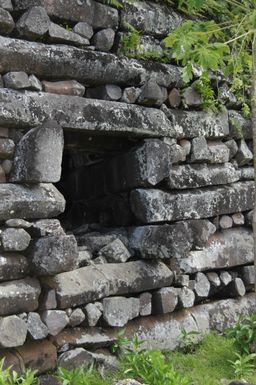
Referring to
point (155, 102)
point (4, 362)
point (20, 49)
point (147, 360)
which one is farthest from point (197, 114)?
point (4, 362)

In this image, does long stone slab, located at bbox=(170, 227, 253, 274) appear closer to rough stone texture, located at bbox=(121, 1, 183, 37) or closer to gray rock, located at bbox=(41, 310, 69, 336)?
gray rock, located at bbox=(41, 310, 69, 336)

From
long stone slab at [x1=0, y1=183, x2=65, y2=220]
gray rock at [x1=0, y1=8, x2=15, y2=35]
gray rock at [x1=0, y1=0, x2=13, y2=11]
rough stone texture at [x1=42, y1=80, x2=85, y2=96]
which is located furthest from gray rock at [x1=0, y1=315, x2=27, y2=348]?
gray rock at [x1=0, y1=0, x2=13, y2=11]

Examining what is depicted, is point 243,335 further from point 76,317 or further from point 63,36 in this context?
point 63,36

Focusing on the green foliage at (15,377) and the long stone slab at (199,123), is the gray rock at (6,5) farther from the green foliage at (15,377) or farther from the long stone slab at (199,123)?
the green foliage at (15,377)

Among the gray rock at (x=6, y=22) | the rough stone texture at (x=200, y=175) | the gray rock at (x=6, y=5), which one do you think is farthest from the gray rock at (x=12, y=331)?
the gray rock at (x=6, y=5)

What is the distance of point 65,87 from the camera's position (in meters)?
4.94

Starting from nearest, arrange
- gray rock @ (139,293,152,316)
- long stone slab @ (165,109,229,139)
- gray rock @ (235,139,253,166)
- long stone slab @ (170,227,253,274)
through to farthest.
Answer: gray rock @ (139,293,152,316) < long stone slab @ (170,227,253,274) < long stone slab @ (165,109,229,139) < gray rock @ (235,139,253,166)

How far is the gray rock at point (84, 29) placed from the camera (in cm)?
504

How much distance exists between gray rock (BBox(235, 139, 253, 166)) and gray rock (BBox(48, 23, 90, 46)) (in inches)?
82.3

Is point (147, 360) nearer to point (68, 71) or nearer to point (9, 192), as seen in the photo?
point (9, 192)

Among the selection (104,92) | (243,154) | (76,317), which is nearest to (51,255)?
(76,317)

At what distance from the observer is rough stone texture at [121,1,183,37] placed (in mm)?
5455

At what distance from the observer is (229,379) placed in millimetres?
4645

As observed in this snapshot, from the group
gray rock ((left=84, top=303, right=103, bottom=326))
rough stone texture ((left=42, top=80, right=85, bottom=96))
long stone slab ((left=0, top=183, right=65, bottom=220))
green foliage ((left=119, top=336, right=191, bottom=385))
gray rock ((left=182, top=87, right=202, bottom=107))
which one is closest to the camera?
green foliage ((left=119, top=336, right=191, bottom=385))
